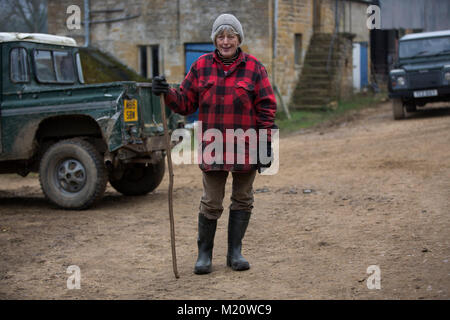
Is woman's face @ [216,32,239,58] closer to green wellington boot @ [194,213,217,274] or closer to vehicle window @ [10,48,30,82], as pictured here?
green wellington boot @ [194,213,217,274]

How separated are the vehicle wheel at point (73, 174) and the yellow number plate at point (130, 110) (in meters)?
0.67

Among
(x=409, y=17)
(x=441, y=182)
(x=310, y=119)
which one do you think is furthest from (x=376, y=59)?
(x=441, y=182)

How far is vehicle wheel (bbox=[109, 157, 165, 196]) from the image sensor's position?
8.58 metres

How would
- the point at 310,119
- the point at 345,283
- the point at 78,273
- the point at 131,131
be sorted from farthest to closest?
the point at 310,119
the point at 131,131
the point at 78,273
the point at 345,283

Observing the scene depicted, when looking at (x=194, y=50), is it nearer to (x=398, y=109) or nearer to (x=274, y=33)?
(x=274, y=33)

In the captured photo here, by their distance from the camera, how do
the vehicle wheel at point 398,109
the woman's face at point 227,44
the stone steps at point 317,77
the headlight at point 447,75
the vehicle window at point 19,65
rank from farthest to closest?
the stone steps at point 317,77, the vehicle wheel at point 398,109, the headlight at point 447,75, the vehicle window at point 19,65, the woman's face at point 227,44

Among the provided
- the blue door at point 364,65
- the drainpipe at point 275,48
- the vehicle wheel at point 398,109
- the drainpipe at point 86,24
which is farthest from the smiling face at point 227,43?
the blue door at point 364,65

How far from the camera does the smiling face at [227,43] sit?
4391 mm

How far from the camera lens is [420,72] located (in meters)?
14.4

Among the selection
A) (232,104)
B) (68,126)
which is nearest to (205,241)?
(232,104)

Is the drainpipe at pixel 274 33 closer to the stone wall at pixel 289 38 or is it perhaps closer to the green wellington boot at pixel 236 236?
the stone wall at pixel 289 38

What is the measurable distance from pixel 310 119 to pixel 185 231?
12.3m

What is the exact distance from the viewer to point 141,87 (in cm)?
741
